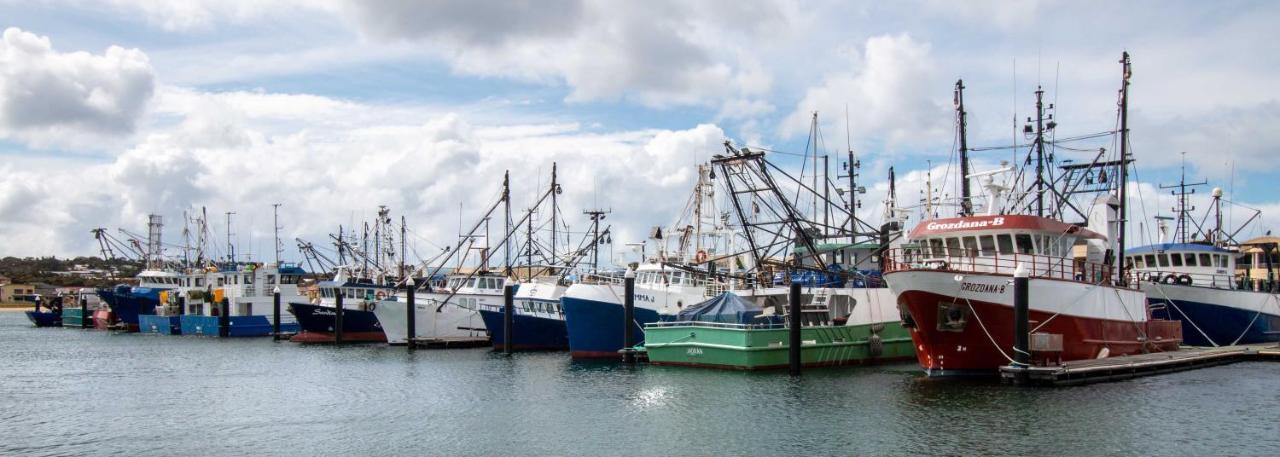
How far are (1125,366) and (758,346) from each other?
12.4 metres

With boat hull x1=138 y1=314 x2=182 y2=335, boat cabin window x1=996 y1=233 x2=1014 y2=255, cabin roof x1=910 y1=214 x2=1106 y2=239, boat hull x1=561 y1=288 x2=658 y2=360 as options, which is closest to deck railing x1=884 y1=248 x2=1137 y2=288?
boat cabin window x1=996 y1=233 x2=1014 y2=255

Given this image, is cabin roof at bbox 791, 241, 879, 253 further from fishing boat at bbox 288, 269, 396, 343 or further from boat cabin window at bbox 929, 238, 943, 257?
fishing boat at bbox 288, 269, 396, 343

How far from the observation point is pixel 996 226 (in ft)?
112

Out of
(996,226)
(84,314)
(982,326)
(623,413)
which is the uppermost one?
(996,226)

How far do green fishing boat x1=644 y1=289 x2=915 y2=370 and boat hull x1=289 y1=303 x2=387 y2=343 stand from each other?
1185 inches

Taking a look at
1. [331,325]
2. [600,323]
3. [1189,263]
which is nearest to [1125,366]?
[1189,263]

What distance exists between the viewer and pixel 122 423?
29.0 metres

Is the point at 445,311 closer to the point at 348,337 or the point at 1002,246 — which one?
the point at 348,337

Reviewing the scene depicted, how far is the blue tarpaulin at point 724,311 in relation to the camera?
3694 cm

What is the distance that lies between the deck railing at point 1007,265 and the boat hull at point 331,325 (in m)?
39.6

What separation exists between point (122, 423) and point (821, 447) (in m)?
20.7

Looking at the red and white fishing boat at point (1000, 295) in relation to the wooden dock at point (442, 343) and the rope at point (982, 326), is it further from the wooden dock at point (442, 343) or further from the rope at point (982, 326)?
the wooden dock at point (442, 343)

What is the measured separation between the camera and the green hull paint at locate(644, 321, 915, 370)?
3638 centimetres

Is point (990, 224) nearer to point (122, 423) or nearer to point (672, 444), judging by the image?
point (672, 444)
